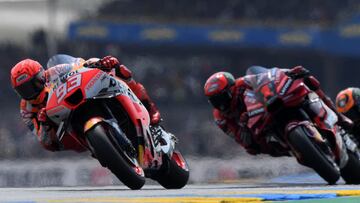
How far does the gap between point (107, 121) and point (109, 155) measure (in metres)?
0.45

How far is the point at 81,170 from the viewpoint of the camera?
54.5ft

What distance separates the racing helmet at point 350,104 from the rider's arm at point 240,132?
4.60 ft

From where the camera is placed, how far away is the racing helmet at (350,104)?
42.5 ft

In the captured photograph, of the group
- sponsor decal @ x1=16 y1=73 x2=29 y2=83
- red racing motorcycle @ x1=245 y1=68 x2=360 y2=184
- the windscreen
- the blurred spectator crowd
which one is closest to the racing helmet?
red racing motorcycle @ x1=245 y1=68 x2=360 y2=184

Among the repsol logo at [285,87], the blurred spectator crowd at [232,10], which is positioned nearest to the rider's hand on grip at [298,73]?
the repsol logo at [285,87]

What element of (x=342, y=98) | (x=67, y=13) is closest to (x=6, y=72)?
(x=67, y=13)

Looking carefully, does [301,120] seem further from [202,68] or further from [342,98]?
[202,68]

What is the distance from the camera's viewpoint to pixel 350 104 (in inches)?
511

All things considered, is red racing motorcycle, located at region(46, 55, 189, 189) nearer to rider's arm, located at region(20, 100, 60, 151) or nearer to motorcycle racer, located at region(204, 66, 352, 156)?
rider's arm, located at region(20, 100, 60, 151)

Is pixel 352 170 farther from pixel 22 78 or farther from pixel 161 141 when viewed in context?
pixel 22 78

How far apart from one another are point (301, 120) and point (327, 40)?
20988 millimetres

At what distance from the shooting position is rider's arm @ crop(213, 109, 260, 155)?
39.7 feet

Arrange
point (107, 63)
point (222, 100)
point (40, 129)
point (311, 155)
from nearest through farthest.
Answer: point (107, 63) → point (40, 129) → point (311, 155) → point (222, 100)

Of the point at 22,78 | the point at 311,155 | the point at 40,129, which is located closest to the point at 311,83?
the point at 311,155
